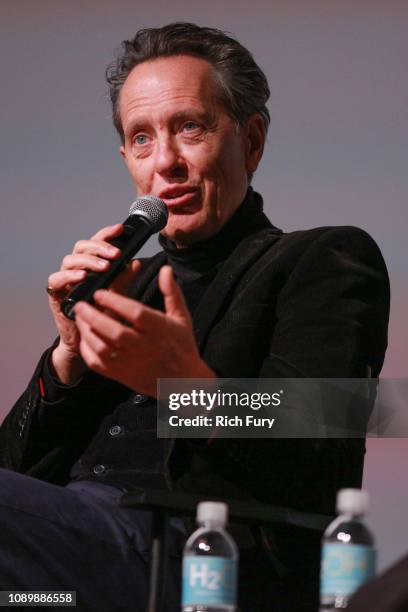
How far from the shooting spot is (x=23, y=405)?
2166mm

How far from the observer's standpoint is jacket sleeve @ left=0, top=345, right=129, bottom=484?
83.5 inches

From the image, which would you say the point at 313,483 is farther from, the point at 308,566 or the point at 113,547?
the point at 113,547

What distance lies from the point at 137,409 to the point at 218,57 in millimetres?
788

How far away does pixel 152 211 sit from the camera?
77.3 inches

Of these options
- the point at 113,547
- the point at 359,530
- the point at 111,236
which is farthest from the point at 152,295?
the point at 359,530

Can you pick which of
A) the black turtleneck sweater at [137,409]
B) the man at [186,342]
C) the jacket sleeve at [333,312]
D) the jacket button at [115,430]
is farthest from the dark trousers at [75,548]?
the jacket sleeve at [333,312]

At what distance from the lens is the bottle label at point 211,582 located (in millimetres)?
1363

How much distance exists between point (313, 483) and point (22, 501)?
45 centimetres

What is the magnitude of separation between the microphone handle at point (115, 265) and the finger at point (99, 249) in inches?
0.4

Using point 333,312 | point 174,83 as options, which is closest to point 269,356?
point 333,312

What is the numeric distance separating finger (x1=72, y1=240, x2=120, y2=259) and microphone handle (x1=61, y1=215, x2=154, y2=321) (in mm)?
11

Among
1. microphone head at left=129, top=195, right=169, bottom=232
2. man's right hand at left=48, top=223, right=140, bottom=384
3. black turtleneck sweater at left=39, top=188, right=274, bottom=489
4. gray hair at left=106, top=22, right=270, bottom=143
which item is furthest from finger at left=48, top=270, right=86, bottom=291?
gray hair at left=106, top=22, right=270, bottom=143

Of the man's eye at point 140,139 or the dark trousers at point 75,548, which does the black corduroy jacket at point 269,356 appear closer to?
the dark trousers at point 75,548

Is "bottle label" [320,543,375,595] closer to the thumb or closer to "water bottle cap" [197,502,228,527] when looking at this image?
"water bottle cap" [197,502,228,527]
